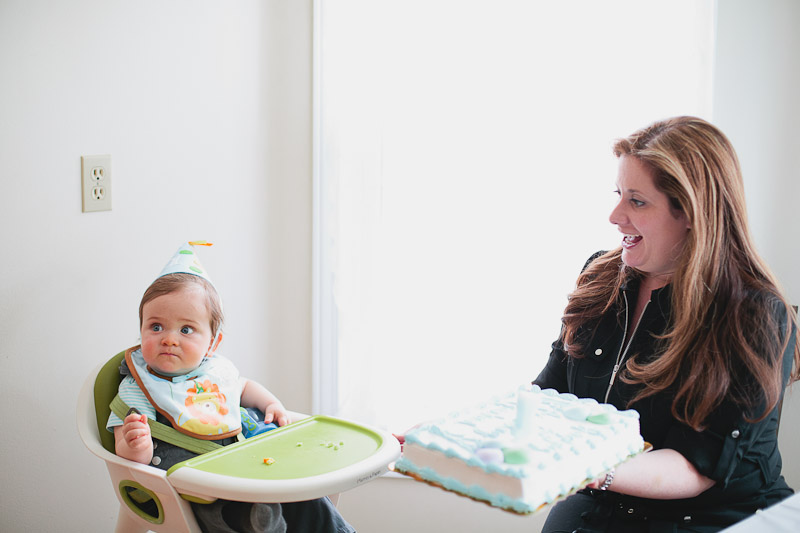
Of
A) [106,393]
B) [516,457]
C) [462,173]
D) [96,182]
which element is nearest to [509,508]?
[516,457]

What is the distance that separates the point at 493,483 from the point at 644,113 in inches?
54.7

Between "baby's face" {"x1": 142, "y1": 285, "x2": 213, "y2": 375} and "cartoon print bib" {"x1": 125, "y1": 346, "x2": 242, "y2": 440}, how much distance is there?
0.09 ft

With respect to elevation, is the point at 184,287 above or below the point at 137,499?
above

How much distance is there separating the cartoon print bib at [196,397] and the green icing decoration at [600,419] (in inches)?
29.3

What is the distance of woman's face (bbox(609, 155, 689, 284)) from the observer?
1476 mm

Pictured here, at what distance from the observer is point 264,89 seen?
7.25ft

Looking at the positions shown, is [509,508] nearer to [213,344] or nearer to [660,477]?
[660,477]

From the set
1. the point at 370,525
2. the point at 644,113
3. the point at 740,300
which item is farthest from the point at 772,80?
the point at 370,525

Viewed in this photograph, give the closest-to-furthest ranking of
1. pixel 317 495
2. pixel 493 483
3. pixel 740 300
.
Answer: pixel 493 483 < pixel 317 495 < pixel 740 300

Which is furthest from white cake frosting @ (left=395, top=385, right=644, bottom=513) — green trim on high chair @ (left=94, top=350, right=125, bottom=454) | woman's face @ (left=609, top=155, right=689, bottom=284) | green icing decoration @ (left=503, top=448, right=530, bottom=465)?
green trim on high chair @ (left=94, top=350, right=125, bottom=454)

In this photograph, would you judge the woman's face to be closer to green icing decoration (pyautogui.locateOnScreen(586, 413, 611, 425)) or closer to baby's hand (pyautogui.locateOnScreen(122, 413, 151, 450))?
green icing decoration (pyautogui.locateOnScreen(586, 413, 611, 425))

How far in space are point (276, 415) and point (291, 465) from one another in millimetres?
337

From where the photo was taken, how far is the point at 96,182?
171 centimetres

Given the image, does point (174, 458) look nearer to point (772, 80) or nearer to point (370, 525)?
point (370, 525)
